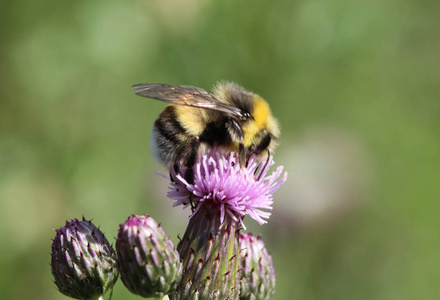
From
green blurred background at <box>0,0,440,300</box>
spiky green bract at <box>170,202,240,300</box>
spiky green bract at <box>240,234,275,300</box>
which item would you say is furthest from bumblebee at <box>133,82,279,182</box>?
green blurred background at <box>0,0,440,300</box>

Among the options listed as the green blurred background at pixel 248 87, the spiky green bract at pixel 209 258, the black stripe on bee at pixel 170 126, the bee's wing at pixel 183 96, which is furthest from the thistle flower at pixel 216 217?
the green blurred background at pixel 248 87

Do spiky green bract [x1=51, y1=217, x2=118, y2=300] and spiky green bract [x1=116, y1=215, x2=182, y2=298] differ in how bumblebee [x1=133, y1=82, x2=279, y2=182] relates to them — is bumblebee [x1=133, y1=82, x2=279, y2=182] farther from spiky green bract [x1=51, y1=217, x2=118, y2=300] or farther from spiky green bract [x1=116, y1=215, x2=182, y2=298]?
spiky green bract [x1=51, y1=217, x2=118, y2=300]

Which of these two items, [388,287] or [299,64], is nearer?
[299,64]

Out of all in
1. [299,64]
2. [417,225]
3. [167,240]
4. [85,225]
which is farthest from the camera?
[417,225]

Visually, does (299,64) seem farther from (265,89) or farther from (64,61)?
(64,61)

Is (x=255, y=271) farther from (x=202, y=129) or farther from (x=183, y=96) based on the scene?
(x=183, y=96)

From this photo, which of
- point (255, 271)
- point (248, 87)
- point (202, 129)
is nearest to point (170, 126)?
point (202, 129)

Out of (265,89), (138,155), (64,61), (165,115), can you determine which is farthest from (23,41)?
(165,115)
